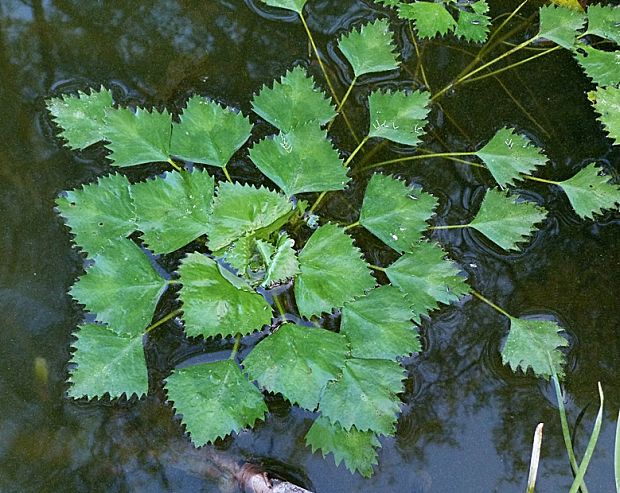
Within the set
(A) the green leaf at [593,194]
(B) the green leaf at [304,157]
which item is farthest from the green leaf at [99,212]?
(A) the green leaf at [593,194]

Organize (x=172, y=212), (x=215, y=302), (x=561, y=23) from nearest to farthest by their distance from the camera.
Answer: (x=215, y=302) < (x=172, y=212) < (x=561, y=23)

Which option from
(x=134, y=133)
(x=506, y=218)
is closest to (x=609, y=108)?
(x=506, y=218)

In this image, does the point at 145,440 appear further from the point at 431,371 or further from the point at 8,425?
the point at 431,371

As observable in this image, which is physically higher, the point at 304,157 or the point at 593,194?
the point at 304,157

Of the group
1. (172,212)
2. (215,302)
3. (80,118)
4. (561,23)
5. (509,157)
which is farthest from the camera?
(561,23)

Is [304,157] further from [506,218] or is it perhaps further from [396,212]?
[506,218]

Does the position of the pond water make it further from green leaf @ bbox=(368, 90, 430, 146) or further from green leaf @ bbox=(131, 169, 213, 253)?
green leaf @ bbox=(131, 169, 213, 253)

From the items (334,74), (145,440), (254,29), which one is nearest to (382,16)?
(334,74)
